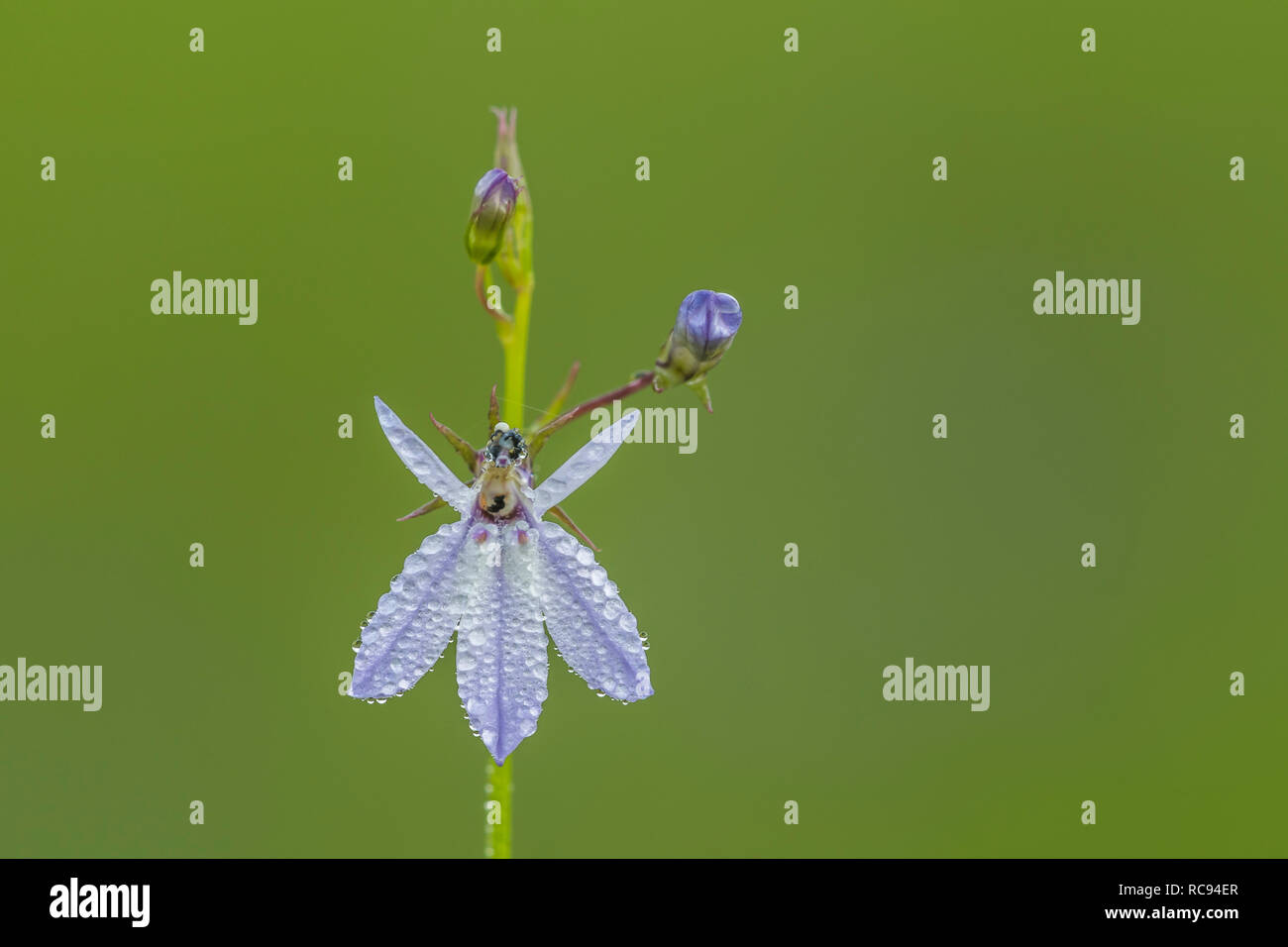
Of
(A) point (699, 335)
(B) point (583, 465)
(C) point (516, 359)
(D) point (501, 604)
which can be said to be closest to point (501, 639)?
(D) point (501, 604)

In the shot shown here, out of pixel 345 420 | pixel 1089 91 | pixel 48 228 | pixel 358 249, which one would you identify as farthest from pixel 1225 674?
pixel 48 228

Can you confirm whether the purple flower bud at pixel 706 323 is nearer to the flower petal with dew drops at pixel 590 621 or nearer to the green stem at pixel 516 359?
the green stem at pixel 516 359

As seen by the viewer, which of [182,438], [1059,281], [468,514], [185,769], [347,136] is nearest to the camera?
[468,514]

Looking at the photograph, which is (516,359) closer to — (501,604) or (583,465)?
(583,465)

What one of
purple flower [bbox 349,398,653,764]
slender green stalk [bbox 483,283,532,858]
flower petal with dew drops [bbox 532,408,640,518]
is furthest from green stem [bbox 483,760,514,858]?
flower petal with dew drops [bbox 532,408,640,518]

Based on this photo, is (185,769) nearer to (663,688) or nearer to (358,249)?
(663,688)

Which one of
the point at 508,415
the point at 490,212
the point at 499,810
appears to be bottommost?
the point at 499,810
